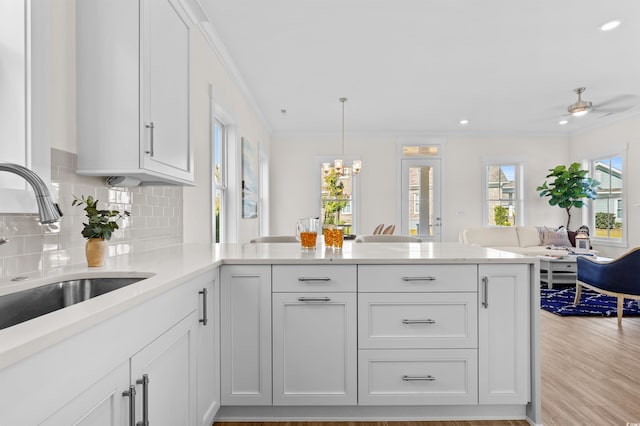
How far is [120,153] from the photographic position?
1.58 m

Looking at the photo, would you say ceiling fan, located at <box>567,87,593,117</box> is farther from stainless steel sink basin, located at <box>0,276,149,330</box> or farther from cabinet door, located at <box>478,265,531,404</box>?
stainless steel sink basin, located at <box>0,276,149,330</box>

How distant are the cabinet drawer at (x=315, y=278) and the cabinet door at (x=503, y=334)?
65 cm

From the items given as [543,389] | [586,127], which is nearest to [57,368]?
[543,389]

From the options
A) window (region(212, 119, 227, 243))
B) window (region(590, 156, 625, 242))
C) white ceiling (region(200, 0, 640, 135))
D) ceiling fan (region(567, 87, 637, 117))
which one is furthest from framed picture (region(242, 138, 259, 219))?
window (region(590, 156, 625, 242))

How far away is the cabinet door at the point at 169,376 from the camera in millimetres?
1052

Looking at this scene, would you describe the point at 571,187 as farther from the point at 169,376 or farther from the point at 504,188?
the point at 169,376

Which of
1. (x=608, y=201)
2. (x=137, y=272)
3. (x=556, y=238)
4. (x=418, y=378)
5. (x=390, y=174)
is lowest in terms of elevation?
(x=418, y=378)

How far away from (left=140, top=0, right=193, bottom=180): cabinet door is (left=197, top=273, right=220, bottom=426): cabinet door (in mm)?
623

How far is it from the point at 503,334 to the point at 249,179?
3.62 meters

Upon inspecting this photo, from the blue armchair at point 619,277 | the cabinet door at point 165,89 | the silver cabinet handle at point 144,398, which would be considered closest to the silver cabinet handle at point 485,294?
the silver cabinet handle at point 144,398

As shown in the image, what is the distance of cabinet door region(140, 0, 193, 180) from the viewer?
166 cm

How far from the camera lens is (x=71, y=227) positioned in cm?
154

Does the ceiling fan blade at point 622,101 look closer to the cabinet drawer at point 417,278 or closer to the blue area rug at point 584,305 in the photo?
the blue area rug at point 584,305

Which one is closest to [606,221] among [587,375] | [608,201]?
[608,201]
